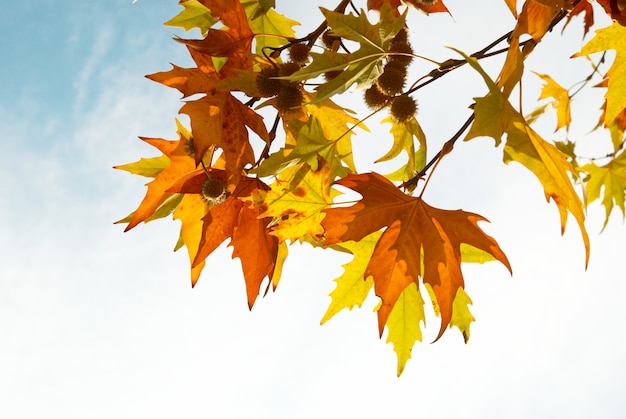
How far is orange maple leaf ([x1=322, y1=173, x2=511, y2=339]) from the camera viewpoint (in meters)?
1.04

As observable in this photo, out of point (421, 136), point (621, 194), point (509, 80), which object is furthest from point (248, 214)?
point (621, 194)

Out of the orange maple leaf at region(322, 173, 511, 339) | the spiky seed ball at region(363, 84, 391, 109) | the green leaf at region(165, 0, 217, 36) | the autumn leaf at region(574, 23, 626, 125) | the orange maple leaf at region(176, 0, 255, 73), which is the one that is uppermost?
the green leaf at region(165, 0, 217, 36)

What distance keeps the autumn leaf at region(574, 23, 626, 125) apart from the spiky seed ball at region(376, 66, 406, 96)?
0.38 metres

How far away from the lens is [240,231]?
3.84 ft

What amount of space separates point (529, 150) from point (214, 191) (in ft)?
1.93

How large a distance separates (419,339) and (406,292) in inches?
4.0

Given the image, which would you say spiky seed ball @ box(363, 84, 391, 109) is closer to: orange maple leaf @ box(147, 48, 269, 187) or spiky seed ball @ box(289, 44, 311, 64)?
spiky seed ball @ box(289, 44, 311, 64)

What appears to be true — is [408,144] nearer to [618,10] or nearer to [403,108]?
[403,108]

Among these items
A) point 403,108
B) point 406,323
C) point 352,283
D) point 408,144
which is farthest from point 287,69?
point 406,323

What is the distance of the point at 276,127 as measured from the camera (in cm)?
117

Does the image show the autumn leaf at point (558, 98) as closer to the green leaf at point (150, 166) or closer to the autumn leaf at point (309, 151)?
the autumn leaf at point (309, 151)

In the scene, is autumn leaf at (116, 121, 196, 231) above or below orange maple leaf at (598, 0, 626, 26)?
below

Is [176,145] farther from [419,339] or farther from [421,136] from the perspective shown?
[419,339]

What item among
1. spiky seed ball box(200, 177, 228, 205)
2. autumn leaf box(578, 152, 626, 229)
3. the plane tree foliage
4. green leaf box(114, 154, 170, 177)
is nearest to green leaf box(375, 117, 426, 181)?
the plane tree foliage
